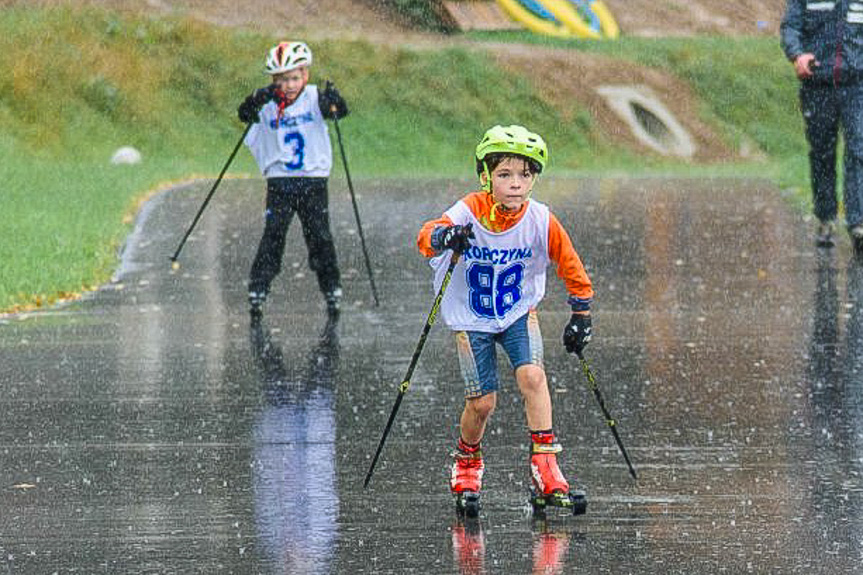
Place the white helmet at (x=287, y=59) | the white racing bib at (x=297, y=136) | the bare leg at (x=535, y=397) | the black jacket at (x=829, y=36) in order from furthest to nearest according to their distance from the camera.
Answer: the black jacket at (x=829, y=36)
the white racing bib at (x=297, y=136)
the white helmet at (x=287, y=59)
the bare leg at (x=535, y=397)

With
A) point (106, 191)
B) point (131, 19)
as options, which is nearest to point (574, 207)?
point (106, 191)

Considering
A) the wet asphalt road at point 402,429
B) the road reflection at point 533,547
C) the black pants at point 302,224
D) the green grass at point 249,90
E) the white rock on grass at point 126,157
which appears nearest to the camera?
the road reflection at point 533,547

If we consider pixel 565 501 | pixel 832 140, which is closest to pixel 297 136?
pixel 832 140

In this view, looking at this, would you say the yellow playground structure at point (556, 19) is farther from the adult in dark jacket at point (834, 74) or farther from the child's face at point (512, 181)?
the child's face at point (512, 181)

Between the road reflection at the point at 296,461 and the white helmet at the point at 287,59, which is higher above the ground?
the white helmet at the point at 287,59

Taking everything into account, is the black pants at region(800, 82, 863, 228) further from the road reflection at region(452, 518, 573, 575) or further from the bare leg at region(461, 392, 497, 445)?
the road reflection at region(452, 518, 573, 575)

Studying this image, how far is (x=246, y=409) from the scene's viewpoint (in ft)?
32.7

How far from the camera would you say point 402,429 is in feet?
30.6

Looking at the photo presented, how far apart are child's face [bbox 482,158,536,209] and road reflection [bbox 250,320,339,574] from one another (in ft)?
4.03

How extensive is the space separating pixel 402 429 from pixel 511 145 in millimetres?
2142

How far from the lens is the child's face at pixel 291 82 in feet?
45.2

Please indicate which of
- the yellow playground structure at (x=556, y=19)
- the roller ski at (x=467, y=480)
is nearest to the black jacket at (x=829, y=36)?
the roller ski at (x=467, y=480)

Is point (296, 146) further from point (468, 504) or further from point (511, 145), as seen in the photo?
point (468, 504)

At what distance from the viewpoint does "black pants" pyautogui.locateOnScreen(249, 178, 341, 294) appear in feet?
46.1
